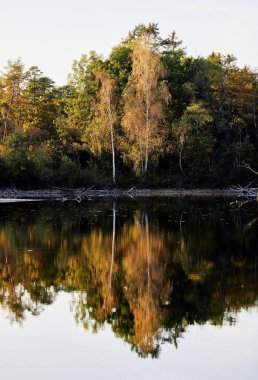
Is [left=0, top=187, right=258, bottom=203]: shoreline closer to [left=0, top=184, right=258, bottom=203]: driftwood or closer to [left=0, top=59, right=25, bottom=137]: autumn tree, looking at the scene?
[left=0, top=184, right=258, bottom=203]: driftwood

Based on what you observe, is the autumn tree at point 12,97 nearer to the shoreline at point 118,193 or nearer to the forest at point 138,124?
the forest at point 138,124

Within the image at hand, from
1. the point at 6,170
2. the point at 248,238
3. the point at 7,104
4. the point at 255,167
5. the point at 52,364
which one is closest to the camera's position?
the point at 52,364

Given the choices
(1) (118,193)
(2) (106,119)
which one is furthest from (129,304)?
(2) (106,119)

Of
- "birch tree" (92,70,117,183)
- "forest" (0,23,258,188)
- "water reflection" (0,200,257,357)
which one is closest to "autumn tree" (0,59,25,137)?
"forest" (0,23,258,188)

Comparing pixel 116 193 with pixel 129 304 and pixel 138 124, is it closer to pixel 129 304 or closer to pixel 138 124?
pixel 138 124

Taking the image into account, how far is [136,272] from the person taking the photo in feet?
53.5

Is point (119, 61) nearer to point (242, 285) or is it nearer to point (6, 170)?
point (6, 170)

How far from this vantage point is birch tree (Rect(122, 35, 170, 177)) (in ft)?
173

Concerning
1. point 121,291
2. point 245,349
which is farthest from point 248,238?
point 245,349

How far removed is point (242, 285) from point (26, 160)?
3940 cm

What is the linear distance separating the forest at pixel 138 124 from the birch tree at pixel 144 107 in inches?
3.5

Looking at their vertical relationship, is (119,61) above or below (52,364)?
above

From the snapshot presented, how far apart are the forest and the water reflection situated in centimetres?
2493

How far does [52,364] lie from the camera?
9.63 meters
